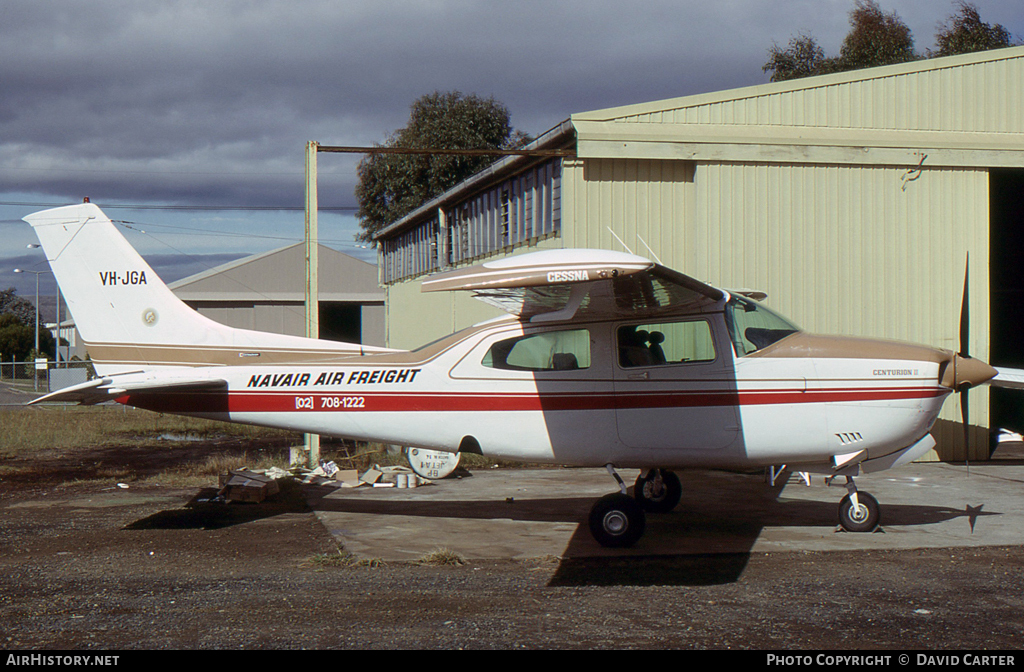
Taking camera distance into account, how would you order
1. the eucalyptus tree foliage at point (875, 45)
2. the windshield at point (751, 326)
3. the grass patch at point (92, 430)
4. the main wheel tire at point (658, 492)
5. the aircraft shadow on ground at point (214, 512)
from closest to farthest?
the windshield at point (751, 326) < the aircraft shadow on ground at point (214, 512) < the main wheel tire at point (658, 492) < the grass patch at point (92, 430) < the eucalyptus tree foliage at point (875, 45)

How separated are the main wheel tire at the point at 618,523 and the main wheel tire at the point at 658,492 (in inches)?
64.0

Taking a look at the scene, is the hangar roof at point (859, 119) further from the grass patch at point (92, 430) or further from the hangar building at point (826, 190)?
the grass patch at point (92, 430)

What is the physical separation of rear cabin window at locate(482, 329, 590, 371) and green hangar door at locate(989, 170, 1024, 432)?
38.3 ft

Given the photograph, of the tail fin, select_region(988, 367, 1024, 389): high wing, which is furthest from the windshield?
the tail fin

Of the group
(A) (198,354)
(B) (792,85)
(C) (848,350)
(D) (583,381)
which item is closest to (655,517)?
(D) (583,381)

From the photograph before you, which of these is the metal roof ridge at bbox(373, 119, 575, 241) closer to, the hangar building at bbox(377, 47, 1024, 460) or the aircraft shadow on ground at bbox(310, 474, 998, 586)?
the hangar building at bbox(377, 47, 1024, 460)

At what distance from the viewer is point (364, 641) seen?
4680mm

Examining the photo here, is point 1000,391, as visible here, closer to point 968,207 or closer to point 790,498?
point 968,207

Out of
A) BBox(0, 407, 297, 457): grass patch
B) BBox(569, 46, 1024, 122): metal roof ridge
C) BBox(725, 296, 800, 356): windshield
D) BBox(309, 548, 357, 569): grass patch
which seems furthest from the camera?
BBox(0, 407, 297, 457): grass patch

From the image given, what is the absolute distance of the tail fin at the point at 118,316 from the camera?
27.3 feet

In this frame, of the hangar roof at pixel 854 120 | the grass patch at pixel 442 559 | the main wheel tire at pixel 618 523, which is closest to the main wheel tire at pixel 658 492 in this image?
the main wheel tire at pixel 618 523

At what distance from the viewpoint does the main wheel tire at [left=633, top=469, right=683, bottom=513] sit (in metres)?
8.72

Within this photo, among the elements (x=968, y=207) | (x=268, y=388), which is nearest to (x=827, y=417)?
(x=268, y=388)

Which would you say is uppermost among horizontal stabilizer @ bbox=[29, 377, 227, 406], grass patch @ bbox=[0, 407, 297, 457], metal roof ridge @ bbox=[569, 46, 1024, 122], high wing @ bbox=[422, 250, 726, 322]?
metal roof ridge @ bbox=[569, 46, 1024, 122]
